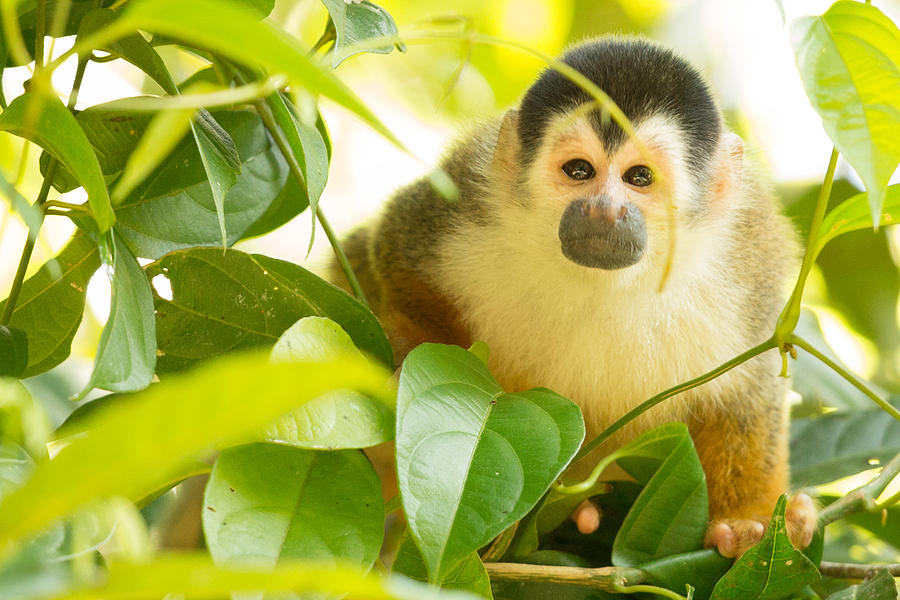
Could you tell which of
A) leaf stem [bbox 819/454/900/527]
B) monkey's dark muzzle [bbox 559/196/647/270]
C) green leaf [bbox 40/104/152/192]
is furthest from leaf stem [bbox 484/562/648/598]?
green leaf [bbox 40/104/152/192]

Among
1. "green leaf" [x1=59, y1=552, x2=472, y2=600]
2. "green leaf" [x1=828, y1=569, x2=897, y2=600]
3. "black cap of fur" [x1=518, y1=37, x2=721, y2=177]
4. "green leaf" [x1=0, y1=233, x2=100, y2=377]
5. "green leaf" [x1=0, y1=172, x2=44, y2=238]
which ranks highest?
"black cap of fur" [x1=518, y1=37, x2=721, y2=177]

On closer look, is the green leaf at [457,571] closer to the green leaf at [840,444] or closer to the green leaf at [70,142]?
the green leaf at [70,142]

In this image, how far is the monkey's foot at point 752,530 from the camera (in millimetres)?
1403

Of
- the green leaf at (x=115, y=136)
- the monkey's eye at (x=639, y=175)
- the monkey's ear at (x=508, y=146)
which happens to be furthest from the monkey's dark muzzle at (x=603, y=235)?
the green leaf at (x=115, y=136)

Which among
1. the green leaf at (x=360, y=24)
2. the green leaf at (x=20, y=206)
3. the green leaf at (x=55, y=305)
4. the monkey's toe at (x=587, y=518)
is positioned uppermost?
the green leaf at (x=360, y=24)

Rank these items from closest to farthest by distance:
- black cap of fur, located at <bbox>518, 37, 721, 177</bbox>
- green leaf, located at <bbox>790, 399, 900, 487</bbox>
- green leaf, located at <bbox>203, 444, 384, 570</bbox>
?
1. green leaf, located at <bbox>203, 444, 384, 570</bbox>
2. black cap of fur, located at <bbox>518, 37, 721, 177</bbox>
3. green leaf, located at <bbox>790, 399, 900, 487</bbox>

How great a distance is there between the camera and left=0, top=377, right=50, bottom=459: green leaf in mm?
732

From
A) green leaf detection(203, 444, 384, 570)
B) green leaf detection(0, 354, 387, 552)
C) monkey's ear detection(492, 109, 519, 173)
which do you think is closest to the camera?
green leaf detection(0, 354, 387, 552)

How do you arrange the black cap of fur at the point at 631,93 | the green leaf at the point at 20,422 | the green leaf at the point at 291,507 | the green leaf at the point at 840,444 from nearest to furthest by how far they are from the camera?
1. the green leaf at the point at 20,422
2. the green leaf at the point at 291,507
3. the black cap of fur at the point at 631,93
4. the green leaf at the point at 840,444

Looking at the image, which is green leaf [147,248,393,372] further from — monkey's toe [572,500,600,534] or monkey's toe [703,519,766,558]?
monkey's toe [703,519,766,558]

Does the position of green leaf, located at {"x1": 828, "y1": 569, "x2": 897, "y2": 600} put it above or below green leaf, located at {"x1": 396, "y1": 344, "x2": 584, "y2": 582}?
below

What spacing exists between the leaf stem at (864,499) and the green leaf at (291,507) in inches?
29.7

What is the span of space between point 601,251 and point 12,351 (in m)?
0.98

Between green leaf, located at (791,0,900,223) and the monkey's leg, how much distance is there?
1035 millimetres
